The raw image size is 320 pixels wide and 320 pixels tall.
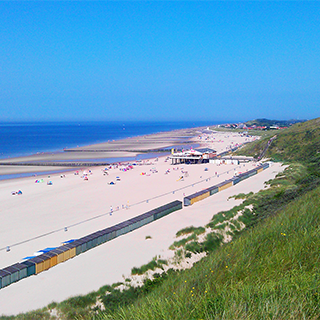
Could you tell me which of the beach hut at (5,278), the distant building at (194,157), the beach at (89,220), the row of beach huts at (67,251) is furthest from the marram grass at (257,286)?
the distant building at (194,157)

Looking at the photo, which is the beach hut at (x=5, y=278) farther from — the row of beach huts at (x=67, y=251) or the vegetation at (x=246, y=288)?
the vegetation at (x=246, y=288)

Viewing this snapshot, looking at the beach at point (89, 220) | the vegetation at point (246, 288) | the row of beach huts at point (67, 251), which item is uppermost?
the vegetation at point (246, 288)

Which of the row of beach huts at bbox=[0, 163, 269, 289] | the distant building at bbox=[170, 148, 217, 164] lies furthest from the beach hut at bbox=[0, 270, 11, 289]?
the distant building at bbox=[170, 148, 217, 164]

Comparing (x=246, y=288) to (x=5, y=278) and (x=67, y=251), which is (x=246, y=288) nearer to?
(x=5, y=278)

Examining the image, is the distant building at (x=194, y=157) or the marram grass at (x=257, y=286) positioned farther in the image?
the distant building at (x=194, y=157)

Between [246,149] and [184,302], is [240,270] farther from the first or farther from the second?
[246,149]

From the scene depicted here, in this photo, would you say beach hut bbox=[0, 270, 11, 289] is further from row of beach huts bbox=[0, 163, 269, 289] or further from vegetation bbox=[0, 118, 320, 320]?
vegetation bbox=[0, 118, 320, 320]

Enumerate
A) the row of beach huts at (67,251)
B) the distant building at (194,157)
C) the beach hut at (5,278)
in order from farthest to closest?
the distant building at (194,157) → the row of beach huts at (67,251) → the beach hut at (5,278)

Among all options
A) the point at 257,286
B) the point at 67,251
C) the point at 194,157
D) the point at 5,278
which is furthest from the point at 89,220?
the point at 194,157

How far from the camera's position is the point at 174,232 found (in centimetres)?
1684

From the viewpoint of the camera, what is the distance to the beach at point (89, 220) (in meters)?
11.8

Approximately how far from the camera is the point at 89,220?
814 inches

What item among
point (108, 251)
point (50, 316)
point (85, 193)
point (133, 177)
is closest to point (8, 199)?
point (85, 193)

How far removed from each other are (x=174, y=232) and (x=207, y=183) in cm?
1735
